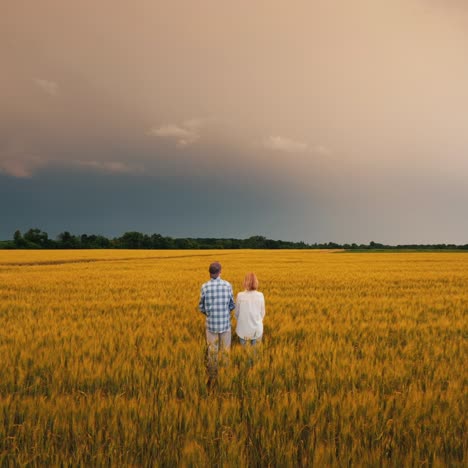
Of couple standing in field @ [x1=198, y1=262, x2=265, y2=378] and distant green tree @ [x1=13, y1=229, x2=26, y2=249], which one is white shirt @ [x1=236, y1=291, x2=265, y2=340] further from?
distant green tree @ [x1=13, y1=229, x2=26, y2=249]

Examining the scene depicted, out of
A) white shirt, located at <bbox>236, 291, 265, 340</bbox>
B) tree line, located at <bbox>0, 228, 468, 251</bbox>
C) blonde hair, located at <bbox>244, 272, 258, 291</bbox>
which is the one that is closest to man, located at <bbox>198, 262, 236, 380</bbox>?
white shirt, located at <bbox>236, 291, 265, 340</bbox>

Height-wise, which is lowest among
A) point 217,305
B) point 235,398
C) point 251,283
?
point 235,398

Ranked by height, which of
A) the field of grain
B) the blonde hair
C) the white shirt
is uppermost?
the blonde hair

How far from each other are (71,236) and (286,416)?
129m

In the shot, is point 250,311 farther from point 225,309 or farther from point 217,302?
point 217,302

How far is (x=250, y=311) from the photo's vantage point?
538cm

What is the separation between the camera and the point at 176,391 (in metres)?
4.18

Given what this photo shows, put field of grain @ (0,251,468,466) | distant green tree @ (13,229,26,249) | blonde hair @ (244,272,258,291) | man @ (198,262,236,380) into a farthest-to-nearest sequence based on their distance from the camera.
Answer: distant green tree @ (13,229,26,249) < blonde hair @ (244,272,258,291) < man @ (198,262,236,380) < field of grain @ (0,251,468,466)

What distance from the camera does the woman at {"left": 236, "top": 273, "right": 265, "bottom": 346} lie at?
538 centimetres

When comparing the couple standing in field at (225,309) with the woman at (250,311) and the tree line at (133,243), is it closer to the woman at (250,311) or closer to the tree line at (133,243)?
the woman at (250,311)

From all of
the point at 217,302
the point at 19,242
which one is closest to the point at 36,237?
the point at 19,242

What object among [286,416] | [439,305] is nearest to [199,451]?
[286,416]

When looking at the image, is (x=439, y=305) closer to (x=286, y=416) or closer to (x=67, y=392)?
(x=286, y=416)

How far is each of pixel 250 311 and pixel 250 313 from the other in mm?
34
